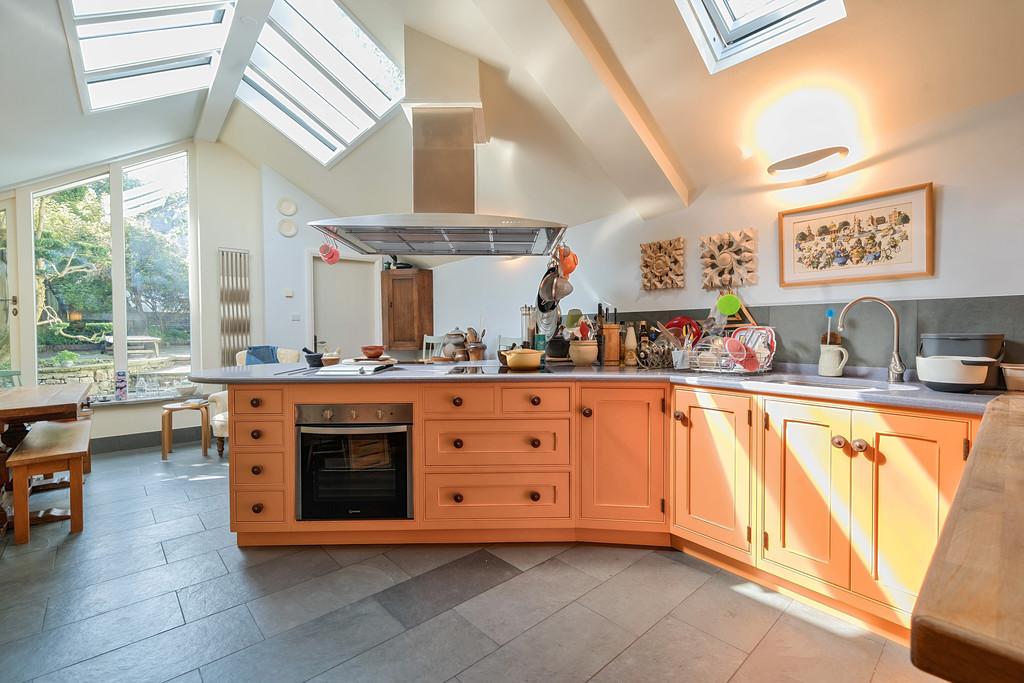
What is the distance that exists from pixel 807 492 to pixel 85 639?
2678 mm

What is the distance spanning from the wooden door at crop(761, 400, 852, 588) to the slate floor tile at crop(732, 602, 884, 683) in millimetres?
156

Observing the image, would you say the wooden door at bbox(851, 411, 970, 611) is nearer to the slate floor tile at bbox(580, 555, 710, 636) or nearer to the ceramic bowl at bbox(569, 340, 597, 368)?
the slate floor tile at bbox(580, 555, 710, 636)

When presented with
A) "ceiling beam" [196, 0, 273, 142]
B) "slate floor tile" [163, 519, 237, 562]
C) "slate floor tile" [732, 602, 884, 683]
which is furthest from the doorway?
"slate floor tile" [732, 602, 884, 683]

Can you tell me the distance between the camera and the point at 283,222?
16.4ft

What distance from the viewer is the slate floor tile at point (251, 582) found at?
1781 mm

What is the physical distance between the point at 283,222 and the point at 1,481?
3.23 meters

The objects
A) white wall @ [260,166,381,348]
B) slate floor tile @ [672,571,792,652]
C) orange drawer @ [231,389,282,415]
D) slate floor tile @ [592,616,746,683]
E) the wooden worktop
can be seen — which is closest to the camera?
the wooden worktop

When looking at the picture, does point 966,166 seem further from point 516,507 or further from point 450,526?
point 450,526

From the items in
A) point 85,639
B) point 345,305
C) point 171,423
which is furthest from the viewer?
point 345,305

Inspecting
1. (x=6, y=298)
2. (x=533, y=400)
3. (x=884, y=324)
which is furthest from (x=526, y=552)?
(x=6, y=298)

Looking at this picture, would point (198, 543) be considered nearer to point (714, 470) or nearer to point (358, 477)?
point (358, 477)

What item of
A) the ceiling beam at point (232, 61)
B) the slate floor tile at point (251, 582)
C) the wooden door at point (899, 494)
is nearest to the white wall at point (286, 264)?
the ceiling beam at point (232, 61)

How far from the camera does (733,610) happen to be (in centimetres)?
173

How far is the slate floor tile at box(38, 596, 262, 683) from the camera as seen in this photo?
142cm
